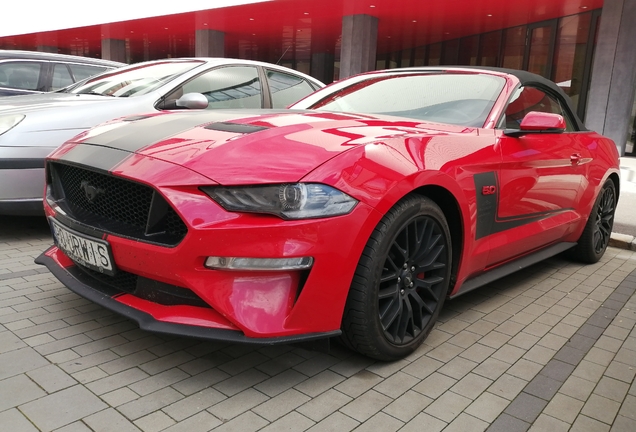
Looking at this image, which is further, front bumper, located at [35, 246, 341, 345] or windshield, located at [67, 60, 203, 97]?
windshield, located at [67, 60, 203, 97]

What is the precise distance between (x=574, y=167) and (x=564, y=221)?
1.29 ft

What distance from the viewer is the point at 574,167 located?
4.04 m

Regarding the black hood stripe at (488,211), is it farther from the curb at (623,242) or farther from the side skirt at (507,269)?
the curb at (623,242)

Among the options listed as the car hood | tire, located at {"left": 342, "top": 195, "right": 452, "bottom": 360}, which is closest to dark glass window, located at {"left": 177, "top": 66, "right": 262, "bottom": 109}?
the car hood

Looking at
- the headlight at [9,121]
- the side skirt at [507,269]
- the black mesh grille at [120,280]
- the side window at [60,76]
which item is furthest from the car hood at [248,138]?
the side window at [60,76]

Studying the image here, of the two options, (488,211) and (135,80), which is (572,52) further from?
(488,211)

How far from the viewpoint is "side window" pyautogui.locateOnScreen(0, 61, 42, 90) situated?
6551mm

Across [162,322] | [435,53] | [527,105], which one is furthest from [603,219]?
[435,53]

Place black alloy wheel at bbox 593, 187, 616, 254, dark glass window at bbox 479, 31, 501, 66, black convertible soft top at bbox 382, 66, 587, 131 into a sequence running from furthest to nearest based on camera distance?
dark glass window at bbox 479, 31, 501, 66 → black alloy wheel at bbox 593, 187, 616, 254 → black convertible soft top at bbox 382, 66, 587, 131

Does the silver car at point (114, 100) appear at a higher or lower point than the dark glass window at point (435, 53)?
lower

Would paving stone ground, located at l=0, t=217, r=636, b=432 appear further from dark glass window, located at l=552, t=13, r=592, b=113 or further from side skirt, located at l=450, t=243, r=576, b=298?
dark glass window, located at l=552, t=13, r=592, b=113

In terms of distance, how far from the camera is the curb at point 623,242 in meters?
5.62

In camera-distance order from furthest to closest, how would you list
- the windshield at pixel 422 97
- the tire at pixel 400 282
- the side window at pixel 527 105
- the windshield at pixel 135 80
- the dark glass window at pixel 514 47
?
the dark glass window at pixel 514 47 < the windshield at pixel 135 80 < the side window at pixel 527 105 < the windshield at pixel 422 97 < the tire at pixel 400 282

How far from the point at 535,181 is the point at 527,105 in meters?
0.60
